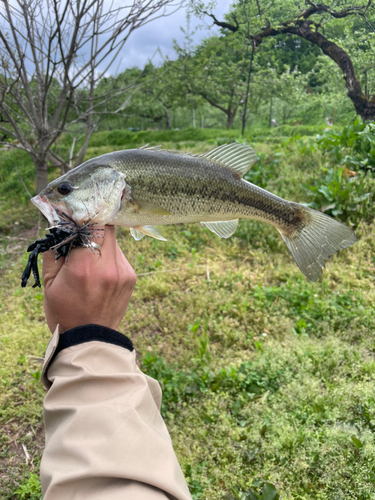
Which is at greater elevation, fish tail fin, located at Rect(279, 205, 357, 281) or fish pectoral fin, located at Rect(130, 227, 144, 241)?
fish pectoral fin, located at Rect(130, 227, 144, 241)

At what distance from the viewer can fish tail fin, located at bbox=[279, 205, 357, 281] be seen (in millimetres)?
1661

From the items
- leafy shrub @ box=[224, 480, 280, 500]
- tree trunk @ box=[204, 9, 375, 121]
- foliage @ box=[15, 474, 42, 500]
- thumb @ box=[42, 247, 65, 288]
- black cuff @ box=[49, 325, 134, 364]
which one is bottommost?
foliage @ box=[15, 474, 42, 500]

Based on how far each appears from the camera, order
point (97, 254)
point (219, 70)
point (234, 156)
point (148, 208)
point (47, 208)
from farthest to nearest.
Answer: point (219, 70)
point (234, 156)
point (148, 208)
point (47, 208)
point (97, 254)

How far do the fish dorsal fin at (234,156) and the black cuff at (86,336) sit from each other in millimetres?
925

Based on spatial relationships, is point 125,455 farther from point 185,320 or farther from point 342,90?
point 342,90

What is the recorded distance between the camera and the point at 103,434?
0.89m

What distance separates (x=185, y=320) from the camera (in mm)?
3809

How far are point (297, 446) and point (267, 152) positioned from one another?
18.9 ft

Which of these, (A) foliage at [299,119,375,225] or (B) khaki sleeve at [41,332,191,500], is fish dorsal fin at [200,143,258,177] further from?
(A) foliage at [299,119,375,225]

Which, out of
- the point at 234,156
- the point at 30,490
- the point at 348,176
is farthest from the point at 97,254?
the point at 348,176

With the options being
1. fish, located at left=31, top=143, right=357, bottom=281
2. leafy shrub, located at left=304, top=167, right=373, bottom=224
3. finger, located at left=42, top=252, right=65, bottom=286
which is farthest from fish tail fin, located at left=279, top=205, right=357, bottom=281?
leafy shrub, located at left=304, top=167, right=373, bottom=224

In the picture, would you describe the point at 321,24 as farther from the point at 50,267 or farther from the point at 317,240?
the point at 50,267

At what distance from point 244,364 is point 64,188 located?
2.33m

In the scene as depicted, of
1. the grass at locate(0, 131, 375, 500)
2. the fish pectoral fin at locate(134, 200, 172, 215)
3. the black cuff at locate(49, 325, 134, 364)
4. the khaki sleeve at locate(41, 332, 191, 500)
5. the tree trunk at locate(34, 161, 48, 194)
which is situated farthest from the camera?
the tree trunk at locate(34, 161, 48, 194)
